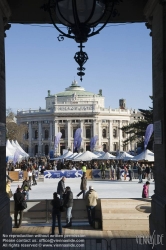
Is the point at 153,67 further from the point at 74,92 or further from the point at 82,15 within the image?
the point at 74,92

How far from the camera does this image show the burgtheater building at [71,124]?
116 m

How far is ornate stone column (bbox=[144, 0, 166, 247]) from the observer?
25.8 feet

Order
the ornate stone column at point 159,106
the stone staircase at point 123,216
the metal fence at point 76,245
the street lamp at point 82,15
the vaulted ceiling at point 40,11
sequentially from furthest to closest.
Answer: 1. the stone staircase at point 123,216
2. the vaulted ceiling at point 40,11
3. the metal fence at point 76,245
4. the ornate stone column at point 159,106
5. the street lamp at point 82,15

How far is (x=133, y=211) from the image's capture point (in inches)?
488

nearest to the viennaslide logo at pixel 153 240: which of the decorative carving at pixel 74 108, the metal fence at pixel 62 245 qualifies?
the metal fence at pixel 62 245

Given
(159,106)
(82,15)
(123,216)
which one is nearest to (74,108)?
(123,216)

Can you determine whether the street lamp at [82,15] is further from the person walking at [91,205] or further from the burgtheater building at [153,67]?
the person walking at [91,205]

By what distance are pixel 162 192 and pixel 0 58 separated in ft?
12.6

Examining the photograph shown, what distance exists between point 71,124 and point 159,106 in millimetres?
108179

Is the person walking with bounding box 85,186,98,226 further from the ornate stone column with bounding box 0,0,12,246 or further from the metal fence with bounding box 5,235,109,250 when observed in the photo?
the ornate stone column with bounding box 0,0,12,246

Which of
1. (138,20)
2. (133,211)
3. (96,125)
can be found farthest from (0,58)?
(96,125)

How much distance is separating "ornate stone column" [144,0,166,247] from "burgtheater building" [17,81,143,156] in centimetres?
10561

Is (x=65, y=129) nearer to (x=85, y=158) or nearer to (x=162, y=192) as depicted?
(x=85, y=158)

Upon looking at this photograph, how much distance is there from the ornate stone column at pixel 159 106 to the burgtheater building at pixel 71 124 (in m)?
106
